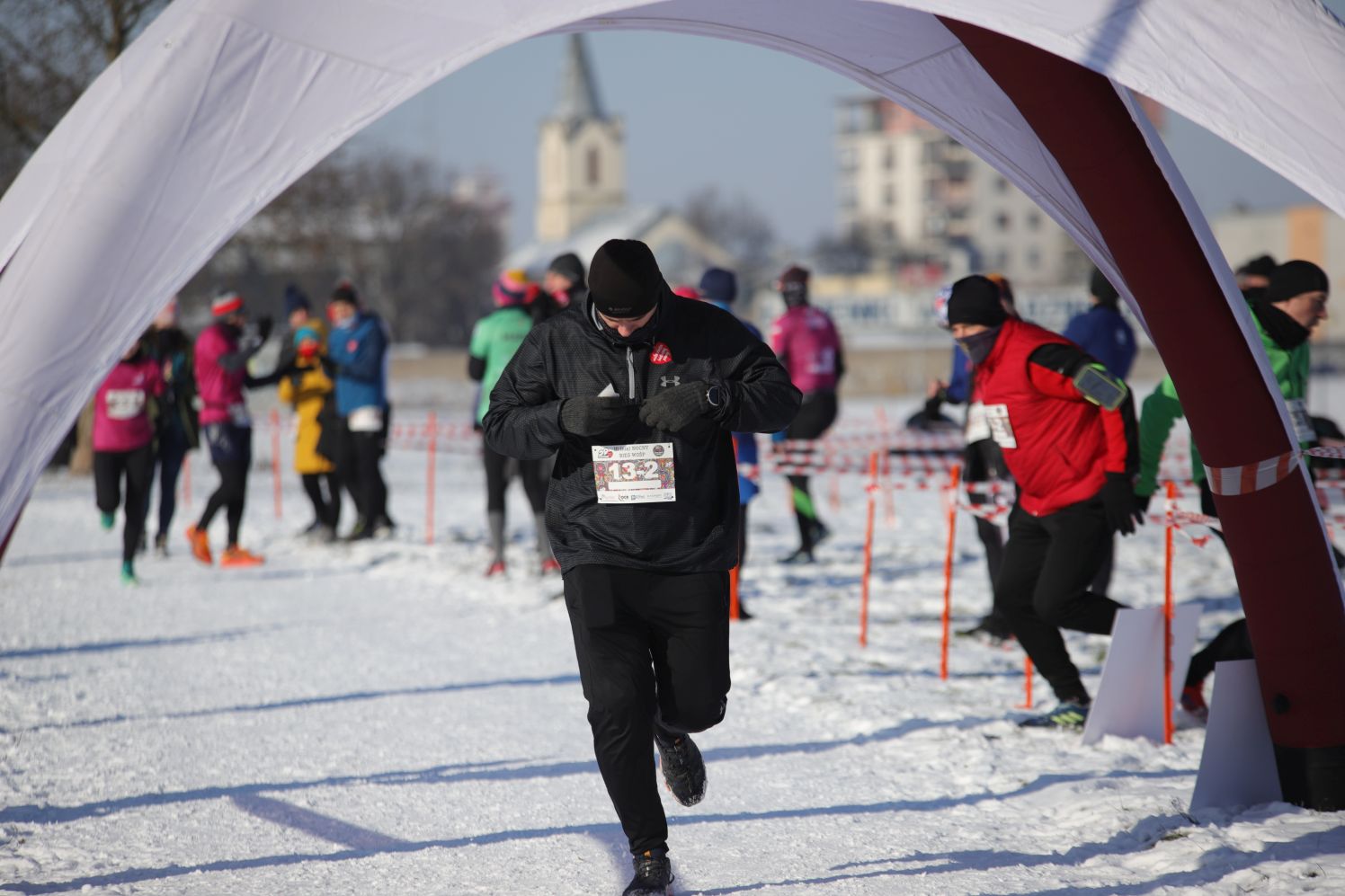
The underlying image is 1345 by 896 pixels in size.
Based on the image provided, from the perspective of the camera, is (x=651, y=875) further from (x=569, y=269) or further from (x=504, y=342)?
(x=504, y=342)

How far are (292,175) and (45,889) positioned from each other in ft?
7.56

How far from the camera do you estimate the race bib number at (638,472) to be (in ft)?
13.1

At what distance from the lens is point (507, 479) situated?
10609 millimetres

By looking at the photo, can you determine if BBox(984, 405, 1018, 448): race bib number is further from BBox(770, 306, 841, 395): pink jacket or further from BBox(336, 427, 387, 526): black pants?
BBox(336, 427, 387, 526): black pants

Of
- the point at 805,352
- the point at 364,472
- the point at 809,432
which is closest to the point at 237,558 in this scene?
the point at 364,472

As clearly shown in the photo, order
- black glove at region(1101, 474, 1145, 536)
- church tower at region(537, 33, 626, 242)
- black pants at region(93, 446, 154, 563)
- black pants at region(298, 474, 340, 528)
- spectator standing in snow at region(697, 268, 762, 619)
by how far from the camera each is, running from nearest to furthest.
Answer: black glove at region(1101, 474, 1145, 536)
spectator standing in snow at region(697, 268, 762, 619)
black pants at region(93, 446, 154, 563)
black pants at region(298, 474, 340, 528)
church tower at region(537, 33, 626, 242)

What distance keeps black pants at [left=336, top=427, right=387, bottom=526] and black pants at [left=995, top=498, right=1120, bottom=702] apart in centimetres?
702

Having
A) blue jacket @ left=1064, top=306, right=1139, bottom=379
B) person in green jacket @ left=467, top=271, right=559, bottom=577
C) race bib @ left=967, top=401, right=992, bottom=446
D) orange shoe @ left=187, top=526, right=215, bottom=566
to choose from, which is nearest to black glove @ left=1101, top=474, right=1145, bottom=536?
race bib @ left=967, top=401, right=992, bottom=446

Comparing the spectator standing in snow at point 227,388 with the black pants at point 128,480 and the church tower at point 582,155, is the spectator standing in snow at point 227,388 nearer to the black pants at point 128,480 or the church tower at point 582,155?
the black pants at point 128,480

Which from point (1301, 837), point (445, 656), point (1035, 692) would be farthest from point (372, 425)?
point (1301, 837)

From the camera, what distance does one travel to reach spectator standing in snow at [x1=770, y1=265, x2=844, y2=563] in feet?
35.4

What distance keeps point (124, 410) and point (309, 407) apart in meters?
2.37

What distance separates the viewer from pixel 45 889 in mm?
4230

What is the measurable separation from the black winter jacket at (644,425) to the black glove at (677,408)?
0.08 metres
